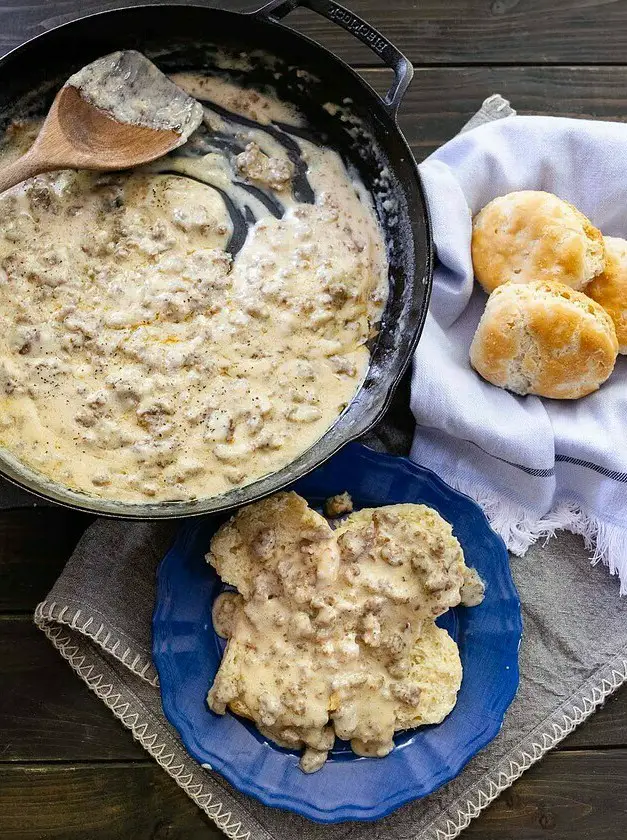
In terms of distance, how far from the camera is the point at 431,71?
166 cm

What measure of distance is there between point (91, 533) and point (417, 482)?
0.62 meters

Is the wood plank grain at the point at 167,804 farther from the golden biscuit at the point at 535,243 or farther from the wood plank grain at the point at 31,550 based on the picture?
the golden biscuit at the point at 535,243

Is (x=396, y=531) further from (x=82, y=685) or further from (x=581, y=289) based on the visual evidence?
(x=82, y=685)

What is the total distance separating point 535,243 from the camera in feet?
4.83

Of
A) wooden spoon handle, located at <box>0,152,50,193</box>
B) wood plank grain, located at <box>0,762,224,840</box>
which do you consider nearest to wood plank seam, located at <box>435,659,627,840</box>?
wood plank grain, located at <box>0,762,224,840</box>

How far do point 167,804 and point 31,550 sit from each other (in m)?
0.56

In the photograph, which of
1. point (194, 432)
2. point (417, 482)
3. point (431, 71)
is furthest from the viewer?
point (431, 71)

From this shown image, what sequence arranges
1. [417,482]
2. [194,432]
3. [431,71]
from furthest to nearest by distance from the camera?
[431,71]
[417,482]
[194,432]

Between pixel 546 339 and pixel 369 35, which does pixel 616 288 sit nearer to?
pixel 546 339

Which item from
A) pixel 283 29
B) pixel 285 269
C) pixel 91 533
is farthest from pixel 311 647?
pixel 283 29

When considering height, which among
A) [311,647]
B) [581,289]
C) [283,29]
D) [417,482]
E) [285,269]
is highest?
[283,29]

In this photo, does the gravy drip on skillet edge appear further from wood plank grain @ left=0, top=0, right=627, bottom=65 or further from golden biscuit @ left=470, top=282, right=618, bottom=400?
wood plank grain @ left=0, top=0, right=627, bottom=65

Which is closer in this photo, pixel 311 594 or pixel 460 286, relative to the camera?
pixel 311 594

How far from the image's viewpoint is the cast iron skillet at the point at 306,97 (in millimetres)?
1296
